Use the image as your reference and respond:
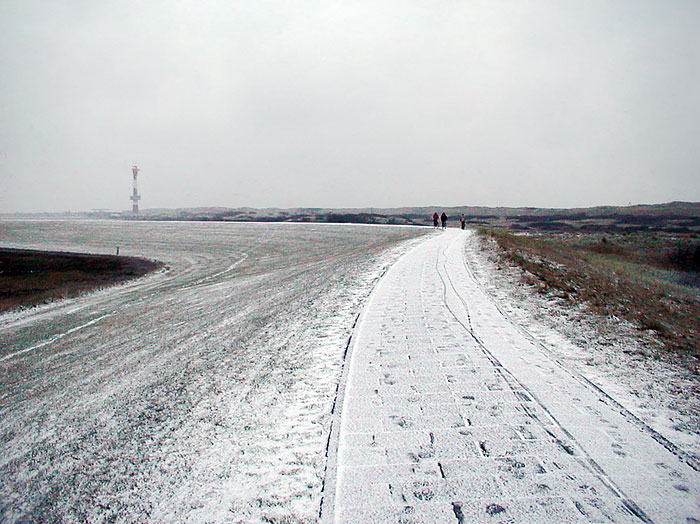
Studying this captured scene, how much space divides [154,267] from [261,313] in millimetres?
22111

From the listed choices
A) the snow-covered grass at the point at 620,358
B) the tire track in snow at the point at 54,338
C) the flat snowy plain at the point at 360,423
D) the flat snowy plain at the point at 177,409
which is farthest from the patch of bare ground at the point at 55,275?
the snow-covered grass at the point at 620,358

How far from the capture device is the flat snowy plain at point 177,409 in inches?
140

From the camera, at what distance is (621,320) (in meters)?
7.80

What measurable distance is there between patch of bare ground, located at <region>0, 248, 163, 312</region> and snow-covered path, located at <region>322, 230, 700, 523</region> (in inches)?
690

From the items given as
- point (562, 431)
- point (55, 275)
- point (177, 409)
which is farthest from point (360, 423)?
point (55, 275)

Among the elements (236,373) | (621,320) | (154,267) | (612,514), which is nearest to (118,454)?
(236,373)

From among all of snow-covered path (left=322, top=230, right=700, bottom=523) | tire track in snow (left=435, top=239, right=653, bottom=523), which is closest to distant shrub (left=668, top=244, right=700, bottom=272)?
tire track in snow (left=435, top=239, right=653, bottom=523)

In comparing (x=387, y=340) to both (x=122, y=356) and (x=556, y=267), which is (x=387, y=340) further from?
(x=556, y=267)

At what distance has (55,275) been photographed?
25.4 metres

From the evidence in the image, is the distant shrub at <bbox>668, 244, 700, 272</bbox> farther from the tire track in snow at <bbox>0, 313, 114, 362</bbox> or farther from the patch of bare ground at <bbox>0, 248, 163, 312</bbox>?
the patch of bare ground at <bbox>0, 248, 163, 312</bbox>

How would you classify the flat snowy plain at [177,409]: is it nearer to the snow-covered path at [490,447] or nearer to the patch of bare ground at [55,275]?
the snow-covered path at [490,447]

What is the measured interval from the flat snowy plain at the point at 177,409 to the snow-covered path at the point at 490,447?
41 cm

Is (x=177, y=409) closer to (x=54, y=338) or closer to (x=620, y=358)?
(x=620, y=358)

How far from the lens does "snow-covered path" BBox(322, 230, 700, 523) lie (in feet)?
10.1
